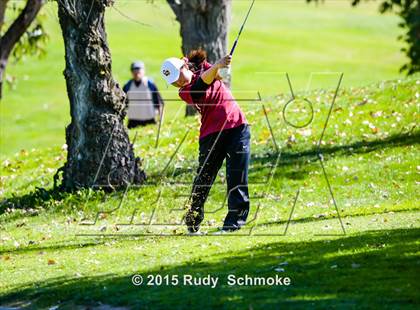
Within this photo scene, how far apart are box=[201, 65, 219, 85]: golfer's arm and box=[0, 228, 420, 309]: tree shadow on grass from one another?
195 centimetres

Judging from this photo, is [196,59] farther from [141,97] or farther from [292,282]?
[141,97]

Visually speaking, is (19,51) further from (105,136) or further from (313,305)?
(313,305)

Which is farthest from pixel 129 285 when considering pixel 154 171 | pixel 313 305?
pixel 154 171

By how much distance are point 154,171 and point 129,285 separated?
8109mm

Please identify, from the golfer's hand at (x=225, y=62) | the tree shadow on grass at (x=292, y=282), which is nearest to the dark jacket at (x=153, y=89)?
the golfer's hand at (x=225, y=62)

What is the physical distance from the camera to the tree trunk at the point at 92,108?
15922 millimetres

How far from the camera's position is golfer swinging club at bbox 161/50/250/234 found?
38.2 ft

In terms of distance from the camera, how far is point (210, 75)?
11.4m

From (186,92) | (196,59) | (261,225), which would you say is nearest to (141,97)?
(261,225)

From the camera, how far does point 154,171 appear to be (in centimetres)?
1761

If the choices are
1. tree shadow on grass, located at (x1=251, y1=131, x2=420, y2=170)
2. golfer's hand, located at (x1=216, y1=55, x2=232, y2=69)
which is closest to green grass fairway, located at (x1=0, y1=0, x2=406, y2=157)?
tree shadow on grass, located at (x1=251, y1=131, x2=420, y2=170)

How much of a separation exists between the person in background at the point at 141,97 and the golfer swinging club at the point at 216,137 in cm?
902

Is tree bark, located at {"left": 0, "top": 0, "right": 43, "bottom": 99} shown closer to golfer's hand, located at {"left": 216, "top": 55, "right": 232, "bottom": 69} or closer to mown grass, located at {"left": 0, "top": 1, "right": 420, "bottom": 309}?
mown grass, located at {"left": 0, "top": 1, "right": 420, "bottom": 309}

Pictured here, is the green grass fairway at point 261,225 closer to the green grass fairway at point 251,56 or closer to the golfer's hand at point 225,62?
the golfer's hand at point 225,62
